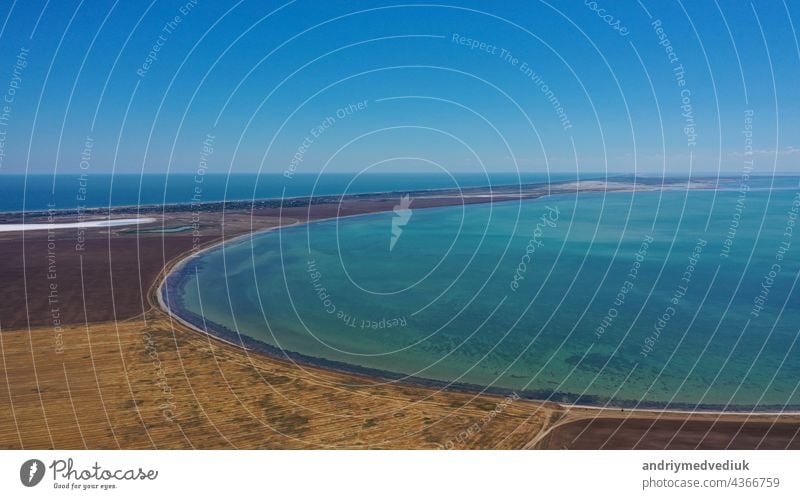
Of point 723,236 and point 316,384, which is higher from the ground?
point 723,236

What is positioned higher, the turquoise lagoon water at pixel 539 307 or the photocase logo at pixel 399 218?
the photocase logo at pixel 399 218

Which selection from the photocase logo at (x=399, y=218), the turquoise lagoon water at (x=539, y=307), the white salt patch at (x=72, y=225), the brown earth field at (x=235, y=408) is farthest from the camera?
the white salt patch at (x=72, y=225)

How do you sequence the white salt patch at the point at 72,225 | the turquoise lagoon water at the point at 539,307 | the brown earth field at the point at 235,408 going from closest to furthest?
the brown earth field at the point at 235,408 < the turquoise lagoon water at the point at 539,307 < the white salt patch at the point at 72,225

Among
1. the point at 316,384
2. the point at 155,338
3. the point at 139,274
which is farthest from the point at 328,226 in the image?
the point at 316,384

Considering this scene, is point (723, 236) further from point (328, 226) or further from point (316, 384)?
point (316, 384)
